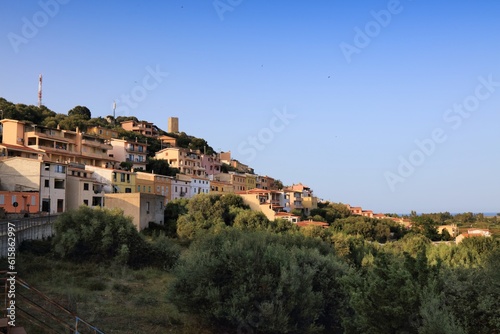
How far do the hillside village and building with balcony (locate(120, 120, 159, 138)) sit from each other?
1913 centimetres

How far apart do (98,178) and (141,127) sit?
61.4 meters

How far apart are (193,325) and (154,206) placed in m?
31.4

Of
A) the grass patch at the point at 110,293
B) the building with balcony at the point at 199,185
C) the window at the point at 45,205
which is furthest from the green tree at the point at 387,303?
the building with balcony at the point at 199,185

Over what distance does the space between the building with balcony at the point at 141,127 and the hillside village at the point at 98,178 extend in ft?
62.8

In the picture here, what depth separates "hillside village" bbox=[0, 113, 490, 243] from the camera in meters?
44.7

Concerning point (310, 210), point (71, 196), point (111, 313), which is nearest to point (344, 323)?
point (111, 313)

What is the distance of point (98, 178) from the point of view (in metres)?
56.2

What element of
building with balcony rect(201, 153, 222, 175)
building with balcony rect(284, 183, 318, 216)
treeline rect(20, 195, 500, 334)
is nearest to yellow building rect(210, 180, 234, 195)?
building with balcony rect(201, 153, 222, 175)

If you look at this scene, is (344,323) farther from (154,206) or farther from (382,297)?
(154,206)

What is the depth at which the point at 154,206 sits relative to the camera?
164ft

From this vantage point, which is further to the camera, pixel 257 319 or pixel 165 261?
pixel 165 261

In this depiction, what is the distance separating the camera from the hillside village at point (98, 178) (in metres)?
44.7

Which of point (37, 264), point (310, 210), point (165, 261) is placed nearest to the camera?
point (37, 264)

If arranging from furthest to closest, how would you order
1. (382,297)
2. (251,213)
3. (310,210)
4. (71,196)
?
(310,210) → (251,213) → (71,196) → (382,297)
